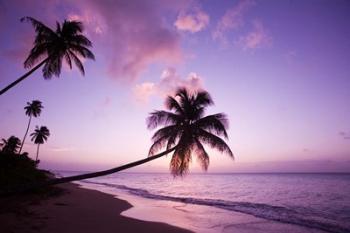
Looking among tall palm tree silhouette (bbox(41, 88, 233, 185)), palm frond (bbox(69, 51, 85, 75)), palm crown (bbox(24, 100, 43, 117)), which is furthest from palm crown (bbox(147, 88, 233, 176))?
palm crown (bbox(24, 100, 43, 117))

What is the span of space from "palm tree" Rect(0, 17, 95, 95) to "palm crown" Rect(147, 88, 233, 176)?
7388 mm

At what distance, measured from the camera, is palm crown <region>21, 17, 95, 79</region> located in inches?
679

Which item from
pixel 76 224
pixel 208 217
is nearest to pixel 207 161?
pixel 208 217

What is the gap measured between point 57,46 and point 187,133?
418 inches

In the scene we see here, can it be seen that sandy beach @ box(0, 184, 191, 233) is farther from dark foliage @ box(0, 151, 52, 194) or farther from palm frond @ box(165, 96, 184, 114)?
palm frond @ box(165, 96, 184, 114)

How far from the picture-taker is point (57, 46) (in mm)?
17609

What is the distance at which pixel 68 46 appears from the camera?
18.2 meters

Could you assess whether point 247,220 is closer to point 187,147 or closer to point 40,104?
point 187,147

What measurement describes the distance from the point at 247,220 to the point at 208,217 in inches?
108

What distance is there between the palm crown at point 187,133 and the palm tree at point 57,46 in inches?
291

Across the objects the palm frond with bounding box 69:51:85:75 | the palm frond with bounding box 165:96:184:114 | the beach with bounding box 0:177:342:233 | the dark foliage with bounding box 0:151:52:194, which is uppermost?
the palm frond with bounding box 69:51:85:75

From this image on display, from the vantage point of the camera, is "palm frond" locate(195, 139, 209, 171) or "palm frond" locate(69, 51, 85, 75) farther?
"palm frond" locate(69, 51, 85, 75)

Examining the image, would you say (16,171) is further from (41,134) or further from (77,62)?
(41,134)

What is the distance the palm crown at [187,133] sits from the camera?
51.0 ft
